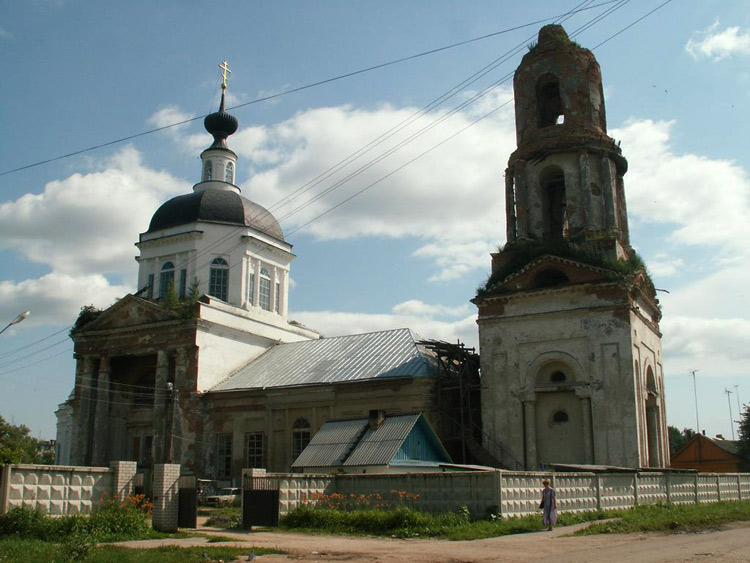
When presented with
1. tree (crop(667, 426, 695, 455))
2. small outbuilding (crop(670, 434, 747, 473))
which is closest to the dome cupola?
small outbuilding (crop(670, 434, 747, 473))

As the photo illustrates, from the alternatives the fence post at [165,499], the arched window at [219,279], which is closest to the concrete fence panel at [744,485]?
the fence post at [165,499]

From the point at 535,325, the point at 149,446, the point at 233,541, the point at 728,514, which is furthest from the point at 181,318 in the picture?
the point at 728,514

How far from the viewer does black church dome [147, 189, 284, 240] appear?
123ft

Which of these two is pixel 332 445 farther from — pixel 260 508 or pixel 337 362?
pixel 337 362

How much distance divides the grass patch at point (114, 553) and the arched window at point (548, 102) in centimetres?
2158

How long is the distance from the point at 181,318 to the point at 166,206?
822 cm

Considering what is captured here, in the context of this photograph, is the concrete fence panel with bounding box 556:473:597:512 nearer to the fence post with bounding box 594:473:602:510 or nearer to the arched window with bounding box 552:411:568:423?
the fence post with bounding box 594:473:602:510

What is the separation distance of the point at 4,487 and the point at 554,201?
21.7m

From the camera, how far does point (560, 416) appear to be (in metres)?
25.3

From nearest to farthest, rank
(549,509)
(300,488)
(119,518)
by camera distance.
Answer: (119,518)
(549,509)
(300,488)

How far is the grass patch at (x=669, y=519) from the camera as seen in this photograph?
48.5 feet

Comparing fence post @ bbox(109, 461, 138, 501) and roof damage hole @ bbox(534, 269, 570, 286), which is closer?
fence post @ bbox(109, 461, 138, 501)


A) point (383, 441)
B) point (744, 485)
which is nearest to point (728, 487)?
point (744, 485)

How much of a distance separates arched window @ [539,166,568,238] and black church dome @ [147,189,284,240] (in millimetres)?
15436
